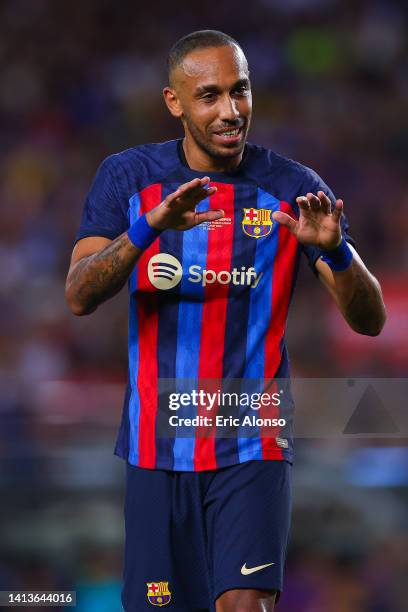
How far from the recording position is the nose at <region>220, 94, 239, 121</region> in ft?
11.8

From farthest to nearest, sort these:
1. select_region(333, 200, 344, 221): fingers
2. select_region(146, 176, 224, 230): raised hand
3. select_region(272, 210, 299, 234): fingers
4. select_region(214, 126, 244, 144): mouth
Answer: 1. select_region(214, 126, 244, 144): mouth
2. select_region(272, 210, 299, 234): fingers
3. select_region(333, 200, 344, 221): fingers
4. select_region(146, 176, 224, 230): raised hand

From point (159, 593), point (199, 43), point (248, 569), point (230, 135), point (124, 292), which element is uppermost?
point (199, 43)

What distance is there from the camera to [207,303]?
12.1 feet

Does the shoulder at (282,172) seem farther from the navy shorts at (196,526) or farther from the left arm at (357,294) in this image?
the navy shorts at (196,526)

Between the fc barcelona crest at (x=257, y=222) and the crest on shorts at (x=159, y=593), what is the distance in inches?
46.7

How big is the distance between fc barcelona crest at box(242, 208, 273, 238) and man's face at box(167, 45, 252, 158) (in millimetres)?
204

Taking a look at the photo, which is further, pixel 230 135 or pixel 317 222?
pixel 230 135

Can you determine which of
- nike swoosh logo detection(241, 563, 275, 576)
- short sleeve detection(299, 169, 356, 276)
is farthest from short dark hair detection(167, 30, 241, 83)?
nike swoosh logo detection(241, 563, 275, 576)

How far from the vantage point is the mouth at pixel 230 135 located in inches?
144

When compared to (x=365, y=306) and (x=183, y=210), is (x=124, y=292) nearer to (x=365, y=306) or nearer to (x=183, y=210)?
(x=365, y=306)

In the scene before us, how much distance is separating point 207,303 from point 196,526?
2.40 ft

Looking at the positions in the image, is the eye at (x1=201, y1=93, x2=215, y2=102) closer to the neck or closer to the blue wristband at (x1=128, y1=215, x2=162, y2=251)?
the neck

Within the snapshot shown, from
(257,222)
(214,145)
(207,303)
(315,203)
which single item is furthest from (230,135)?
Answer: (207,303)

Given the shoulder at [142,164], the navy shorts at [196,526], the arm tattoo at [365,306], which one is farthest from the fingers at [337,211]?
the navy shorts at [196,526]
